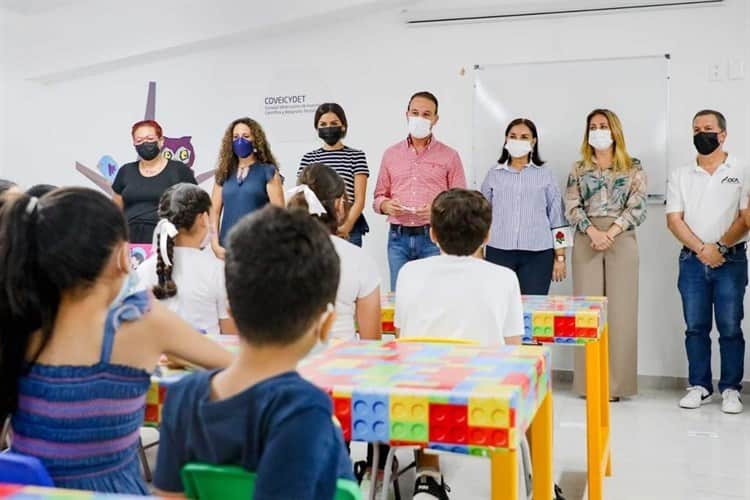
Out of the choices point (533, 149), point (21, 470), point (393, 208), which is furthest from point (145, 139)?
point (21, 470)

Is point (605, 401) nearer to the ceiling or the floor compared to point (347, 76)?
nearer to the floor

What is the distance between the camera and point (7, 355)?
1.48m

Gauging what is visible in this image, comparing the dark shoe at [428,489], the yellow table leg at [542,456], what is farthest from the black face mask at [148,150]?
the yellow table leg at [542,456]

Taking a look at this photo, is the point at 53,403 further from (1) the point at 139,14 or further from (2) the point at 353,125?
(1) the point at 139,14

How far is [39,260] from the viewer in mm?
1485

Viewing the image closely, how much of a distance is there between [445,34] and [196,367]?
3.95 m

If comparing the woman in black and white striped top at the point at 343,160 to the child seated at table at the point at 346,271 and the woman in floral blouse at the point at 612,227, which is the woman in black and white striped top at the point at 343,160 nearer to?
the woman in floral blouse at the point at 612,227

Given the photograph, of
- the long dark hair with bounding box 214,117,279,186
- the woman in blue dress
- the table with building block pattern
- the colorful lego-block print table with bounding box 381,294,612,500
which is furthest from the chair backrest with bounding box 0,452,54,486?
the long dark hair with bounding box 214,117,279,186

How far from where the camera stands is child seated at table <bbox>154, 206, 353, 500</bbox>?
107 centimetres

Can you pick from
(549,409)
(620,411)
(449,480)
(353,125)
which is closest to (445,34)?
(353,125)

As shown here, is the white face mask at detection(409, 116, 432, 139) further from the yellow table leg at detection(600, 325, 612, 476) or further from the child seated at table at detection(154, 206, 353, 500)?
the child seated at table at detection(154, 206, 353, 500)

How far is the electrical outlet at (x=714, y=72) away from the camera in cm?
476

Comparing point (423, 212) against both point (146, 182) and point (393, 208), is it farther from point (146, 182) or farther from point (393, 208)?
point (146, 182)

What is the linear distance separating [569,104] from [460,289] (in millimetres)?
2993
